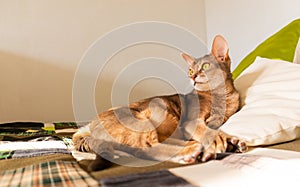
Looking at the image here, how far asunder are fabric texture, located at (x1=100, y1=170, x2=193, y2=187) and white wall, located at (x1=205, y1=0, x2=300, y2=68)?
1384 millimetres

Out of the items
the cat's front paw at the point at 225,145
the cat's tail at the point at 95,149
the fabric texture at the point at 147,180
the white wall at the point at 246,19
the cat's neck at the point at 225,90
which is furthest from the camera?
the white wall at the point at 246,19

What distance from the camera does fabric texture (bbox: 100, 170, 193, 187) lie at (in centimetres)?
60

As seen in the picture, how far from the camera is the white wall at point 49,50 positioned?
2.23 meters

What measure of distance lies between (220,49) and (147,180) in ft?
2.65

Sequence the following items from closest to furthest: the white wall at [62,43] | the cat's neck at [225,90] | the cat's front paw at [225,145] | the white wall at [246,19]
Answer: the cat's front paw at [225,145] < the cat's neck at [225,90] < the white wall at [246,19] < the white wall at [62,43]

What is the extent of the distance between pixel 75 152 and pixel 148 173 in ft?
1.28

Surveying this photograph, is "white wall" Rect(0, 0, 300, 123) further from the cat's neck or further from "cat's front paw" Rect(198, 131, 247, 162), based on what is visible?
"cat's front paw" Rect(198, 131, 247, 162)

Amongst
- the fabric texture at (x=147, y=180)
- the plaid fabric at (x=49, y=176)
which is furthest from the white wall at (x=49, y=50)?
the fabric texture at (x=147, y=180)

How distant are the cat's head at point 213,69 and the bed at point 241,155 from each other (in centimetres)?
10

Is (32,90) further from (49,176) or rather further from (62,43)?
(49,176)

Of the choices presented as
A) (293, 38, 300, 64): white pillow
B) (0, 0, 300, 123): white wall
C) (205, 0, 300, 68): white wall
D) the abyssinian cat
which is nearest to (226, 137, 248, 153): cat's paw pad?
the abyssinian cat

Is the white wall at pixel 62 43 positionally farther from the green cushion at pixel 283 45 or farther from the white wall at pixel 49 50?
the green cushion at pixel 283 45

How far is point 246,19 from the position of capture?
2162 millimetres

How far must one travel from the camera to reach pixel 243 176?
0.62 meters
